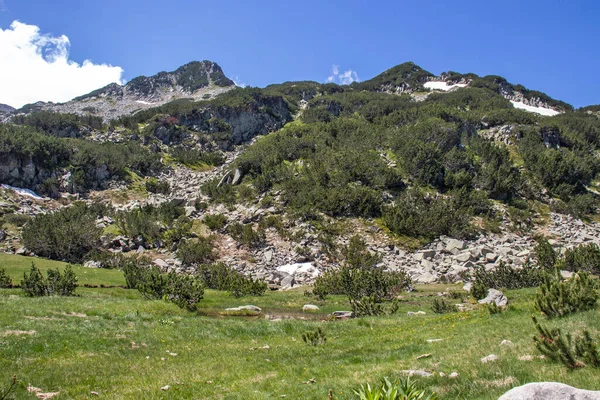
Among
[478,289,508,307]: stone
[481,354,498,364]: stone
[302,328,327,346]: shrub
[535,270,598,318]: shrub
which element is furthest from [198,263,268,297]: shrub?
[481,354,498,364]: stone

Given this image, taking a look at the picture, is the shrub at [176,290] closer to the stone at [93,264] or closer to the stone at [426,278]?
the stone at [93,264]

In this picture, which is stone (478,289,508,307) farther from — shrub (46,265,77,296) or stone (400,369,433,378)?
shrub (46,265,77,296)

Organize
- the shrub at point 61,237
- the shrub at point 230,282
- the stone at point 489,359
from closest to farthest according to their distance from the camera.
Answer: the stone at point 489,359
the shrub at point 230,282
the shrub at point 61,237

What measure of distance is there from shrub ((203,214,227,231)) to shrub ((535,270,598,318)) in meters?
53.3

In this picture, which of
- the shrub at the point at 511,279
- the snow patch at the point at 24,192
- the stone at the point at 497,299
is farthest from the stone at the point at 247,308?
the snow patch at the point at 24,192

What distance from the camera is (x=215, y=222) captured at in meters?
60.7

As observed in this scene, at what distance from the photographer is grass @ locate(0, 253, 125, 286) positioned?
36.2 m

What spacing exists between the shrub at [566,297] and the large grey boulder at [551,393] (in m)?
8.56

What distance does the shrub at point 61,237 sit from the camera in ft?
159

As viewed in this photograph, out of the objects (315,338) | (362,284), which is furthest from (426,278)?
(315,338)

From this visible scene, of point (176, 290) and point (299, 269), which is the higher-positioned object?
point (176, 290)

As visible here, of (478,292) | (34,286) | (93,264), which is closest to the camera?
(34,286)

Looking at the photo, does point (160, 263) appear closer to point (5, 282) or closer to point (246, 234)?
point (246, 234)

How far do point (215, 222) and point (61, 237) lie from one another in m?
22.0
